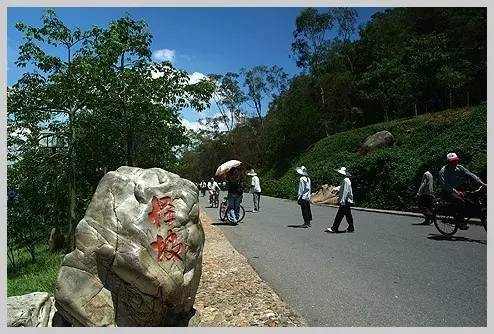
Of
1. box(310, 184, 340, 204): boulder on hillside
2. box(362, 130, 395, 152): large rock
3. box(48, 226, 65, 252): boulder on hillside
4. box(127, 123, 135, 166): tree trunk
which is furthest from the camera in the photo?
box(362, 130, 395, 152): large rock

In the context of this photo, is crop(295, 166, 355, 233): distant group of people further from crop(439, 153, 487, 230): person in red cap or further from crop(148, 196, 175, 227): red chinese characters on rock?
crop(148, 196, 175, 227): red chinese characters on rock

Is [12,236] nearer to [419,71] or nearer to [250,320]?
[250,320]

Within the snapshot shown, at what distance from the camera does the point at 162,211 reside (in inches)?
150

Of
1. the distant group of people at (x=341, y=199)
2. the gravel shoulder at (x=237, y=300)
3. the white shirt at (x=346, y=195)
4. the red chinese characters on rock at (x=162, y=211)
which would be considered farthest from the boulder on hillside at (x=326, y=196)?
the red chinese characters on rock at (x=162, y=211)

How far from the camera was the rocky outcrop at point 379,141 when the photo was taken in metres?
19.8

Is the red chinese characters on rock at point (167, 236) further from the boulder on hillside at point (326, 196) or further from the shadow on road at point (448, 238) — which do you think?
the boulder on hillside at point (326, 196)

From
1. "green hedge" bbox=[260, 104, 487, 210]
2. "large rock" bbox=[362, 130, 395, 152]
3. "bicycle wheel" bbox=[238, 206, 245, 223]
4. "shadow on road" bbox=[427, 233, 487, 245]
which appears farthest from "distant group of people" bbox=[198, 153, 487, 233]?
"large rock" bbox=[362, 130, 395, 152]

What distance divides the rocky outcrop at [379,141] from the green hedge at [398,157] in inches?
12.3

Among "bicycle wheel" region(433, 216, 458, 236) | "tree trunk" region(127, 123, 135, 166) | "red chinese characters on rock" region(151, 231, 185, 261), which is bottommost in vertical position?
"bicycle wheel" region(433, 216, 458, 236)

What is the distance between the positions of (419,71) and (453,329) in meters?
16.6

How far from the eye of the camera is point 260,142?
18.1 meters

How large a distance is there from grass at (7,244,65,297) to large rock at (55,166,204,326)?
231 centimetres

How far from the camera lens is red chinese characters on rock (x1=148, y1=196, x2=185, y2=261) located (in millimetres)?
3705

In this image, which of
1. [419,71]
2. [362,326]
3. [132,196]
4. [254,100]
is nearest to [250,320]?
[362,326]
